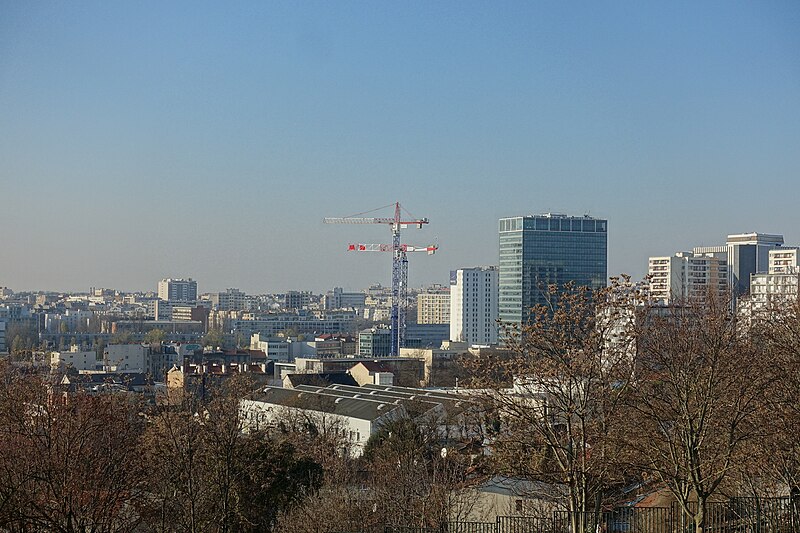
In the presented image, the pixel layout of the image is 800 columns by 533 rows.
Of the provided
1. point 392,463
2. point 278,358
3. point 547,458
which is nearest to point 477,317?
point 278,358

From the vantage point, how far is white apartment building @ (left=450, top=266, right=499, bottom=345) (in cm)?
10094

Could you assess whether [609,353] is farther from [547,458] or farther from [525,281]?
[525,281]

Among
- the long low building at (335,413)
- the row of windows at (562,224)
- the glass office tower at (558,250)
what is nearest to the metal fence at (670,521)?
the long low building at (335,413)

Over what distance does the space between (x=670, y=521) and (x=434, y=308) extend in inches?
4988

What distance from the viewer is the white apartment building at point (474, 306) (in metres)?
101

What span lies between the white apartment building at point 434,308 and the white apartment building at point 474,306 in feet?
113

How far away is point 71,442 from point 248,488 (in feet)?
9.61

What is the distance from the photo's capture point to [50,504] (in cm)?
1186

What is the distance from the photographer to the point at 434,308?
138500 millimetres

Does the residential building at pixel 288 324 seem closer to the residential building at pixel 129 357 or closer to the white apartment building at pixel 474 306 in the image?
the white apartment building at pixel 474 306

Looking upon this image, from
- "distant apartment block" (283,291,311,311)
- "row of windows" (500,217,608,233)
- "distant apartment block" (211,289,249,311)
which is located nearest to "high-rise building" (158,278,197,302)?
"distant apartment block" (211,289,249,311)

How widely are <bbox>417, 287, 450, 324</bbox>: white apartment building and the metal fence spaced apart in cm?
12365

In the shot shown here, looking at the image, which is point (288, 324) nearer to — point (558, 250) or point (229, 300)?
point (558, 250)

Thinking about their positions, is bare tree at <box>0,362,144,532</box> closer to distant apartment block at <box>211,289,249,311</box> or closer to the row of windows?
the row of windows
